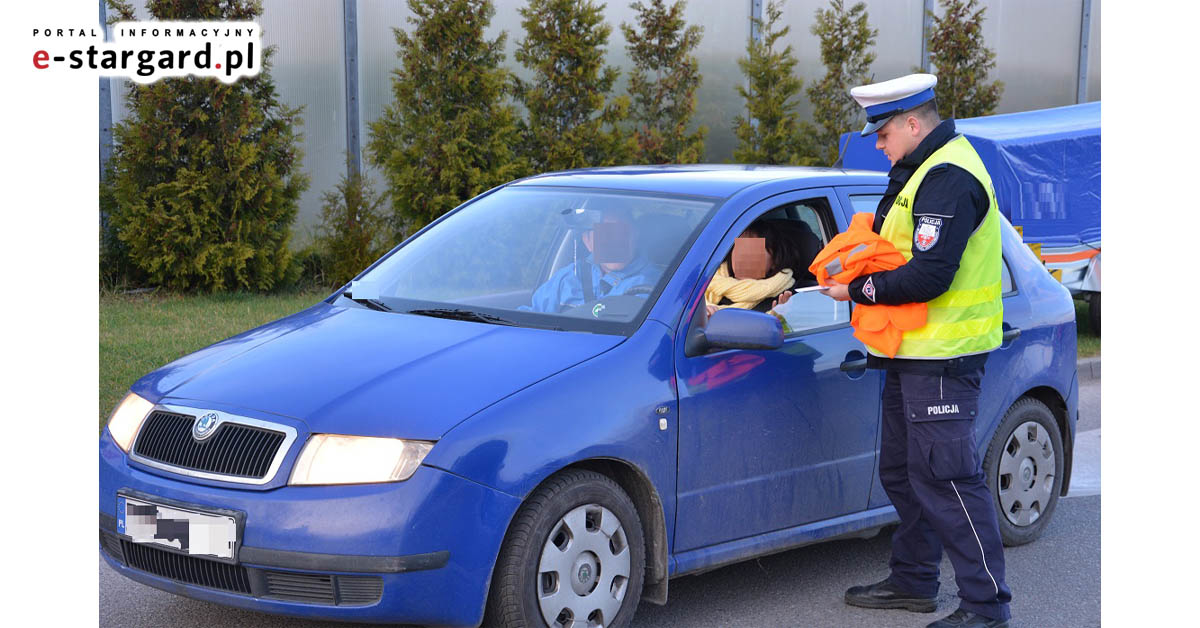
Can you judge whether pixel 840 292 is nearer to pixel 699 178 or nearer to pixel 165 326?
pixel 699 178

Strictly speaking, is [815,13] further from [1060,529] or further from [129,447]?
[129,447]

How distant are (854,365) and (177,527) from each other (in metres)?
2.49

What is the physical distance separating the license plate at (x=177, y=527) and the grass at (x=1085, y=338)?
Answer: 900cm

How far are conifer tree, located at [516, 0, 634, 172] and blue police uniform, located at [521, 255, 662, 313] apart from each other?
9.00 m

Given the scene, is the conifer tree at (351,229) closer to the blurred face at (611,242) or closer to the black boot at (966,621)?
the blurred face at (611,242)

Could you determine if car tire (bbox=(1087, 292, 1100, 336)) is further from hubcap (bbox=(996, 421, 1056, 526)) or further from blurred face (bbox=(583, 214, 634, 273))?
blurred face (bbox=(583, 214, 634, 273))

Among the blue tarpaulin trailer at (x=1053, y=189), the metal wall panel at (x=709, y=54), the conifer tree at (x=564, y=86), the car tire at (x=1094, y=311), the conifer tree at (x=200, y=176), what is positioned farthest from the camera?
the conifer tree at (x=564, y=86)

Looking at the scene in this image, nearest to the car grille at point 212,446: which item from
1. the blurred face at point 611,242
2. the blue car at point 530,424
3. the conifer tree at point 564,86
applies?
the blue car at point 530,424

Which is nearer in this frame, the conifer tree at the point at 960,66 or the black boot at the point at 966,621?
the black boot at the point at 966,621

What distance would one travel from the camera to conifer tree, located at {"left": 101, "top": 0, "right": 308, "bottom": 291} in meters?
11.6

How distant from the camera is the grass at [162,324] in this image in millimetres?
8234

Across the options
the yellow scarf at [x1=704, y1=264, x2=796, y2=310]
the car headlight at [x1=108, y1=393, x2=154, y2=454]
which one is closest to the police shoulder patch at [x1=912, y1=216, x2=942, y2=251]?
the yellow scarf at [x1=704, y1=264, x2=796, y2=310]

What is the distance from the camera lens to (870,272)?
14.6 feet

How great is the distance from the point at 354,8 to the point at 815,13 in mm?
6980
